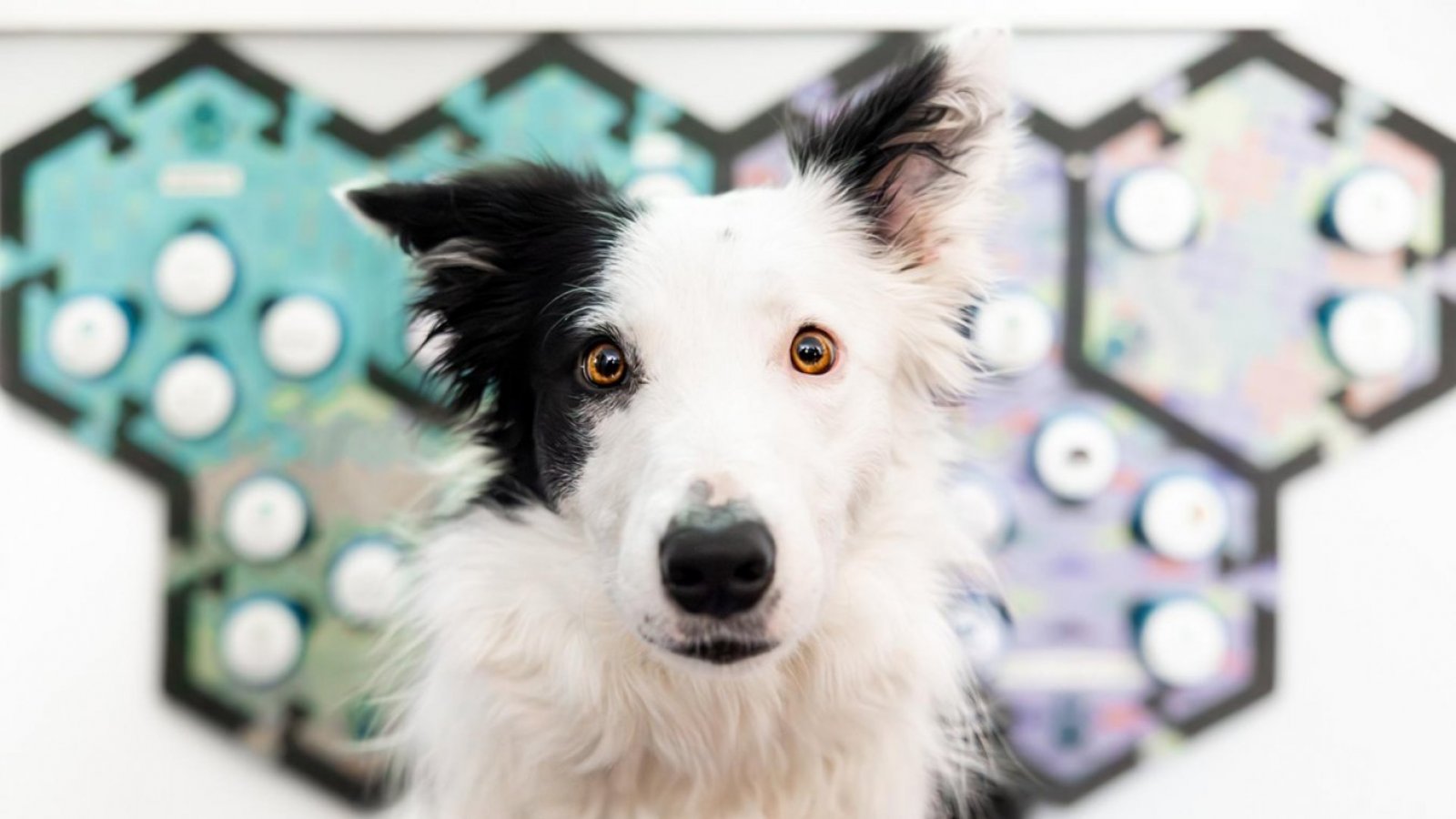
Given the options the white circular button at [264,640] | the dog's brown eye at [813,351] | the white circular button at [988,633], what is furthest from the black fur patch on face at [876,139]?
the white circular button at [264,640]

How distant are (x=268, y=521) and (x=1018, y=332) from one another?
1.47 metres

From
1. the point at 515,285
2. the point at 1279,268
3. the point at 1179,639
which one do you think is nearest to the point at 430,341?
the point at 515,285

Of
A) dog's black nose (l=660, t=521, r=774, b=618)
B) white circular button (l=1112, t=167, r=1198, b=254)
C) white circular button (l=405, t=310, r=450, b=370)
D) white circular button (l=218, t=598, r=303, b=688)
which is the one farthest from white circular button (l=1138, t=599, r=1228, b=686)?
white circular button (l=218, t=598, r=303, b=688)

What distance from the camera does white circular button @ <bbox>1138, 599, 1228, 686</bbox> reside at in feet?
5.71

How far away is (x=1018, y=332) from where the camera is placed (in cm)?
173

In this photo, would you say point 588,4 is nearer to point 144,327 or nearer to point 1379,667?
point 144,327

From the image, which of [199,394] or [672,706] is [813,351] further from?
[199,394]

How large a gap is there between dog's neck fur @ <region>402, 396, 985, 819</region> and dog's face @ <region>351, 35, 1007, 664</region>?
0.21 feet

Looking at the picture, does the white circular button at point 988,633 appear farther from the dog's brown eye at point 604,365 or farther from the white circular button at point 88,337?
the white circular button at point 88,337

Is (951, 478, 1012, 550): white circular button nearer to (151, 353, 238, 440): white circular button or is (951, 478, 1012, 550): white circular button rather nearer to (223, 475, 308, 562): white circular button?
(223, 475, 308, 562): white circular button

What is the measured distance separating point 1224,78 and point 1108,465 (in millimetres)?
779

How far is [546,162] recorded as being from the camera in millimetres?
1134

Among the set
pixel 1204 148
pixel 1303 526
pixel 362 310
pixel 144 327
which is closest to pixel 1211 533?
pixel 1303 526

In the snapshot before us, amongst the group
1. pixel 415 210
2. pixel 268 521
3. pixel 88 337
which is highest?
pixel 415 210
